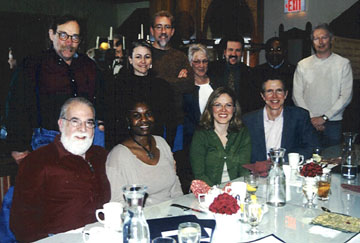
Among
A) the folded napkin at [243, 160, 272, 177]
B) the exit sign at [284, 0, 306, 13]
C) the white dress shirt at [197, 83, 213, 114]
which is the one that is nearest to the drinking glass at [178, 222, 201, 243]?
the folded napkin at [243, 160, 272, 177]

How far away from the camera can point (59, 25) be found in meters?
2.61

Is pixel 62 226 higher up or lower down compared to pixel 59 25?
lower down

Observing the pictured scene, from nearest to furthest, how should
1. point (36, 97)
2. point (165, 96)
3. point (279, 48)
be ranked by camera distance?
point (36, 97), point (165, 96), point (279, 48)

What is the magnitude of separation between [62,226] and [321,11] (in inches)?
275

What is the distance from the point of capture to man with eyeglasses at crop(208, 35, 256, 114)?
12.6 ft

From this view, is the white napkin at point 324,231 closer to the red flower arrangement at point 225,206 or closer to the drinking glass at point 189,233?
the red flower arrangement at point 225,206

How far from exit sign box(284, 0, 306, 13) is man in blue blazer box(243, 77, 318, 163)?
17.4 ft

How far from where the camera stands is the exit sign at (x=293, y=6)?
7.81 metres

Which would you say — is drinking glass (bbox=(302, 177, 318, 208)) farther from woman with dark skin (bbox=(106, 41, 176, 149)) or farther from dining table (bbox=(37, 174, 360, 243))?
woman with dark skin (bbox=(106, 41, 176, 149))

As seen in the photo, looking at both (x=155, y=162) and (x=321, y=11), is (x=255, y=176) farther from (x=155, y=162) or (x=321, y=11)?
(x=321, y=11)

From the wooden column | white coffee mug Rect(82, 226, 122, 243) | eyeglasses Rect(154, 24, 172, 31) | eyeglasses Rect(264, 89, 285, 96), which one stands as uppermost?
the wooden column

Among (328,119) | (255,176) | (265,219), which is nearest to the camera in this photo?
(265,219)

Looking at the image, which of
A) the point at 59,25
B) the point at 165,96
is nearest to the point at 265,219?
the point at 165,96

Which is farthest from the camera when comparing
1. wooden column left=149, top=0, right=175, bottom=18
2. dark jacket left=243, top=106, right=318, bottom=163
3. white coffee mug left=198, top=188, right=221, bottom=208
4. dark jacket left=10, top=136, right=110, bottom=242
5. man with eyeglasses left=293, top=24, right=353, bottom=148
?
wooden column left=149, top=0, right=175, bottom=18
